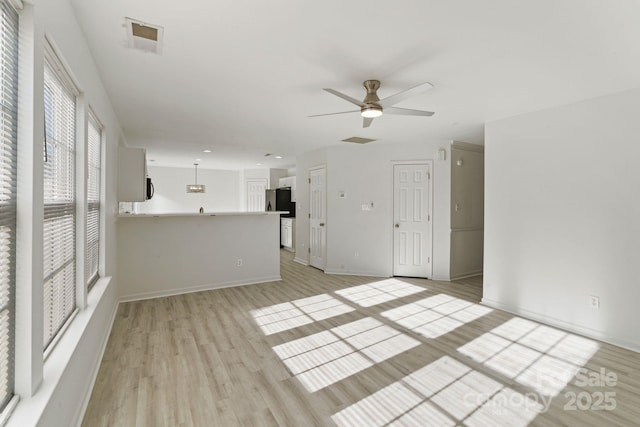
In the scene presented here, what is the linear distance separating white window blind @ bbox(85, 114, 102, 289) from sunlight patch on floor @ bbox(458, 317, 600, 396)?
11.6ft

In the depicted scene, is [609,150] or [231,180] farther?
[231,180]

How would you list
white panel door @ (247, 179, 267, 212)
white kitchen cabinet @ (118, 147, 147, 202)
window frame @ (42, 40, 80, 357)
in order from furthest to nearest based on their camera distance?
white panel door @ (247, 179, 267, 212)
white kitchen cabinet @ (118, 147, 147, 202)
window frame @ (42, 40, 80, 357)

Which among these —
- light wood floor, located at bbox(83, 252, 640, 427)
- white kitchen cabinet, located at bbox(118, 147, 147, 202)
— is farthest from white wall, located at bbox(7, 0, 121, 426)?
white kitchen cabinet, located at bbox(118, 147, 147, 202)

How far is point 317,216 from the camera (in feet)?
20.5

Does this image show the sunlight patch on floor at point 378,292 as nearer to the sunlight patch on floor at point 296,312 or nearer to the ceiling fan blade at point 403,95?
the sunlight patch on floor at point 296,312

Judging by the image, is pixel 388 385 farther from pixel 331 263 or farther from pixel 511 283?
pixel 331 263

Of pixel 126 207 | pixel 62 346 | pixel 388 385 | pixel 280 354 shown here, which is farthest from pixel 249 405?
pixel 126 207

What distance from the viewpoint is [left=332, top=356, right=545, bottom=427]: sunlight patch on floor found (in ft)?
6.01

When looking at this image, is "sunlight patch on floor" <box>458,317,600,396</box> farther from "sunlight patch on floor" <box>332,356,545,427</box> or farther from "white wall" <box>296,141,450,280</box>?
"white wall" <box>296,141,450,280</box>

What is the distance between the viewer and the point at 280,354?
2641 mm

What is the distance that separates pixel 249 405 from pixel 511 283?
344 centimetres

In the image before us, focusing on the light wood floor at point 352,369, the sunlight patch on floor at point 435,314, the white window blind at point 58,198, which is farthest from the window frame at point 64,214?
the sunlight patch on floor at point 435,314

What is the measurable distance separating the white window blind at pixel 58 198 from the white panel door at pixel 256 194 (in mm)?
7487

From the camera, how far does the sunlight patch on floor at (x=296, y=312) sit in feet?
10.8
